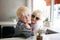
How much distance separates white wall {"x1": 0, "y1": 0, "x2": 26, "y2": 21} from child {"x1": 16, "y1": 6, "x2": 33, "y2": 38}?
3.8 inches

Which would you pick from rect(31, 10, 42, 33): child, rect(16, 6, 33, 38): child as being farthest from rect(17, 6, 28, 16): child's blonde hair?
rect(31, 10, 42, 33): child

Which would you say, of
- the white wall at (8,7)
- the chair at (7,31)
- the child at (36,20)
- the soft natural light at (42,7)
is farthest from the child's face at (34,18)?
the chair at (7,31)

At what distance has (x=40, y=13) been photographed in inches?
98.9

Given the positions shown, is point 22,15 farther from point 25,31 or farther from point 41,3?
point 41,3

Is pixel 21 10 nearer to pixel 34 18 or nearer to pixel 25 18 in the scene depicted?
pixel 25 18

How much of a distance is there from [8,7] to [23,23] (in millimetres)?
432

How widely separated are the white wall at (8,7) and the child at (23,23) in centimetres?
10

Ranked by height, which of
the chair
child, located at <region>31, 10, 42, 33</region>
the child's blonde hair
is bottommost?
the chair

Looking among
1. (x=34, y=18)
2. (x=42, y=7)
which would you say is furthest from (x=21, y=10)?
(x=42, y=7)

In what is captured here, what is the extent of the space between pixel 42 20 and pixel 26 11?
1.39 ft

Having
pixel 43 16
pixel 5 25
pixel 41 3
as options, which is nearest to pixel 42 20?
pixel 43 16

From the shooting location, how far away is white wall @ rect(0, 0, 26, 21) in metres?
2.21

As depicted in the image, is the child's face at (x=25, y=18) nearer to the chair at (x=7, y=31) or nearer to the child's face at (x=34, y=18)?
the child's face at (x=34, y=18)

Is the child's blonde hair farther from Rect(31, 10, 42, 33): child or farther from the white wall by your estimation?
Rect(31, 10, 42, 33): child
